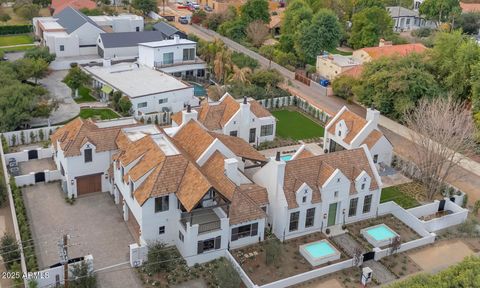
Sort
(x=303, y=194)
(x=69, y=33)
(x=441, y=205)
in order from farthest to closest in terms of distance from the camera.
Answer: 1. (x=69, y=33)
2. (x=441, y=205)
3. (x=303, y=194)

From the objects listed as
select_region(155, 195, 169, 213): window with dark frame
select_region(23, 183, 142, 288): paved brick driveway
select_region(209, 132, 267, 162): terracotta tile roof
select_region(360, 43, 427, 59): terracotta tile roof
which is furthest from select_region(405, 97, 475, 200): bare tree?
select_region(360, 43, 427, 59): terracotta tile roof

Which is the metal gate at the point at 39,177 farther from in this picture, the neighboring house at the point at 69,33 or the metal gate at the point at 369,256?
the neighboring house at the point at 69,33

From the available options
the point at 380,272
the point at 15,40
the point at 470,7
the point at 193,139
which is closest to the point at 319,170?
the point at 380,272

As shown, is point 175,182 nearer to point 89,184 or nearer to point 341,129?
point 89,184

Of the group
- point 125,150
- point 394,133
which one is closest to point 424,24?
point 394,133

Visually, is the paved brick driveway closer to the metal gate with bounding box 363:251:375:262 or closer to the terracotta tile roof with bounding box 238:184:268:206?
the terracotta tile roof with bounding box 238:184:268:206

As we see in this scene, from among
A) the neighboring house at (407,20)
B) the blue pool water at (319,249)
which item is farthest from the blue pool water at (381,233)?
the neighboring house at (407,20)
